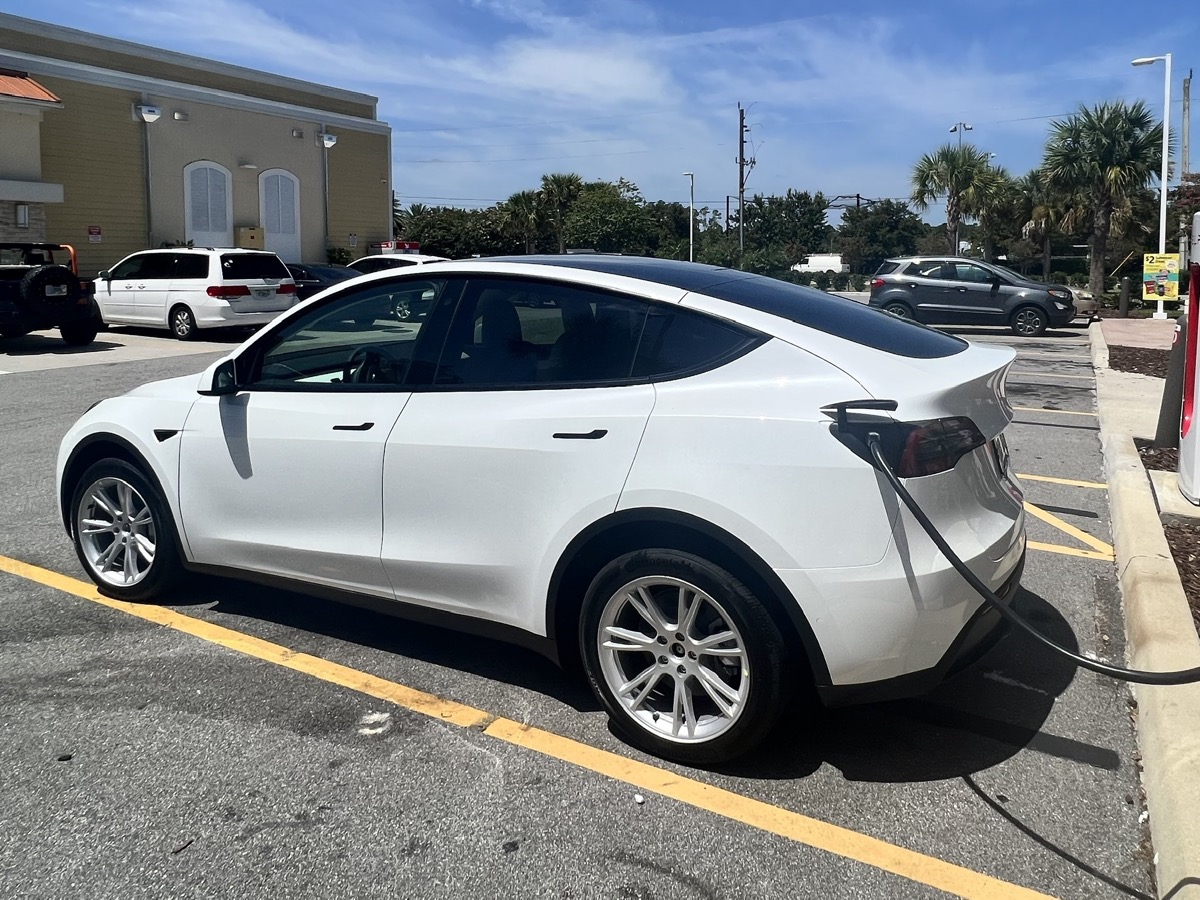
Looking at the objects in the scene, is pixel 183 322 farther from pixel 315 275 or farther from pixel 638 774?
Result: pixel 638 774

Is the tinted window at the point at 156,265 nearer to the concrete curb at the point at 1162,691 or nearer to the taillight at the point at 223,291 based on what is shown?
the taillight at the point at 223,291

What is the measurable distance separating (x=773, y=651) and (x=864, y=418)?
763 millimetres

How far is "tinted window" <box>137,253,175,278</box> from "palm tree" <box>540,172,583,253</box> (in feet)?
119

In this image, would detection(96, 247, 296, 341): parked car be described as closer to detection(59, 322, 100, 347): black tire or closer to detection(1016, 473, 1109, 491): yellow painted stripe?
detection(59, 322, 100, 347): black tire

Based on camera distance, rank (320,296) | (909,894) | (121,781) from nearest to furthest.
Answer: (909,894) < (121,781) < (320,296)

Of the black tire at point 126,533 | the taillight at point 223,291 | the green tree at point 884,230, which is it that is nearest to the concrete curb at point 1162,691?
the black tire at point 126,533

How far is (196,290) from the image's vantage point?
19.0 meters

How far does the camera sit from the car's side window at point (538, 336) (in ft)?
11.8

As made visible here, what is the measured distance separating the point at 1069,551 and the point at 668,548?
362 centimetres

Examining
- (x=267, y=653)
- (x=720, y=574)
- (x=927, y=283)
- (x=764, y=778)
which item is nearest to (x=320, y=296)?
(x=267, y=653)

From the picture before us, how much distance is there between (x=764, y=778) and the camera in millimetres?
3385

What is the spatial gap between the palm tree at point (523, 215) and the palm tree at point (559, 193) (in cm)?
64

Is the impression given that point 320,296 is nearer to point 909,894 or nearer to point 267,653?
point 267,653

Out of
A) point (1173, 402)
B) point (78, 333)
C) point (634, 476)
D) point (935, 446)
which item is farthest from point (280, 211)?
point (935, 446)
